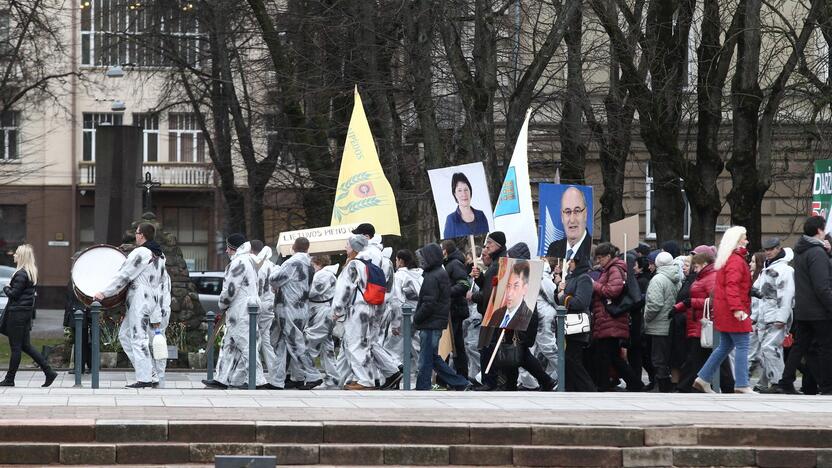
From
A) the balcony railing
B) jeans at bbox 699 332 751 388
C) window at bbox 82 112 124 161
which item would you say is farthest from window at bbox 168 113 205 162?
jeans at bbox 699 332 751 388

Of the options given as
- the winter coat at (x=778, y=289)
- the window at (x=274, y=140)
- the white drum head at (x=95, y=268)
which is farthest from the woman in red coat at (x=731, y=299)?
the window at (x=274, y=140)

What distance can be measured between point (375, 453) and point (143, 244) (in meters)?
5.80

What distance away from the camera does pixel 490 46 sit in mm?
23953

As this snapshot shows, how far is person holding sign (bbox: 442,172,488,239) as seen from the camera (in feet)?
60.2

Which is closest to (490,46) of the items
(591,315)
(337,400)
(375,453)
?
(591,315)

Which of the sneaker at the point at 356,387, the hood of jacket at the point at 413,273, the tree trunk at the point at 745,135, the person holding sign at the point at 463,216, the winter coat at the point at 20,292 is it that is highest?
the tree trunk at the point at 745,135

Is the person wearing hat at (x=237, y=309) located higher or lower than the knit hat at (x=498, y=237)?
lower

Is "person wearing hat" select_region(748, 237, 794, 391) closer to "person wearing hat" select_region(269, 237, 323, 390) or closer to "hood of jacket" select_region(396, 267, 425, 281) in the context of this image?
"hood of jacket" select_region(396, 267, 425, 281)

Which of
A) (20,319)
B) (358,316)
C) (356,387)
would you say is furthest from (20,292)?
(356,387)

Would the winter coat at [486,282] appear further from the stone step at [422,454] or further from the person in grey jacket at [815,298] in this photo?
the stone step at [422,454]

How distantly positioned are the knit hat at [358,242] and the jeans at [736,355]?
149 inches

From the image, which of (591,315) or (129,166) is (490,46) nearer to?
(129,166)

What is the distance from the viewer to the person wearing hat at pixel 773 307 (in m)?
17.5

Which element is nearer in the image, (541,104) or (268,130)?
(541,104)
